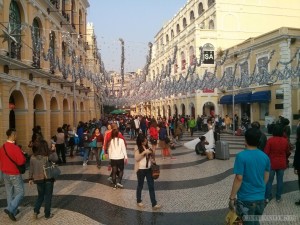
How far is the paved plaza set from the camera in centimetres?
662

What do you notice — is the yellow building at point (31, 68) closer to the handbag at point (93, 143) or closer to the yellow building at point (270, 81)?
the handbag at point (93, 143)

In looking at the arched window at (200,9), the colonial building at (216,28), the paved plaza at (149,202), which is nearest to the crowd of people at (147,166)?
the paved plaza at (149,202)

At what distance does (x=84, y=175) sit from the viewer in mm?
11430

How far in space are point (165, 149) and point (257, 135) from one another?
11186mm

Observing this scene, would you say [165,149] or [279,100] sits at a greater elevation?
[279,100]

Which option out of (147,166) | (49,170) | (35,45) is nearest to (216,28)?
(35,45)

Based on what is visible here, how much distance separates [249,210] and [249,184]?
327 mm

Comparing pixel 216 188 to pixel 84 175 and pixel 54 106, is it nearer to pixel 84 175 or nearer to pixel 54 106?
pixel 84 175

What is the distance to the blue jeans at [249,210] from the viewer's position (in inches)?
161

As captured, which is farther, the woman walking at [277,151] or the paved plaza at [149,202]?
the woman walking at [277,151]

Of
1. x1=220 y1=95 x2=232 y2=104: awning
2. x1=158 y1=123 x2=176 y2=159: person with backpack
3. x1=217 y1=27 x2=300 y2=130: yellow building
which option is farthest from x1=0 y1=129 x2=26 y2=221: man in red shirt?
x1=220 y1=95 x2=232 y2=104: awning

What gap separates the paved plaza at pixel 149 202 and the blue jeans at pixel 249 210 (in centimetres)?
225

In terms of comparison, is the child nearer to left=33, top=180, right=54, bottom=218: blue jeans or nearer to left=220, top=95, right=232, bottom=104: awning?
left=33, top=180, right=54, bottom=218: blue jeans

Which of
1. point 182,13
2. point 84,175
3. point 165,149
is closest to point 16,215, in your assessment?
point 84,175
